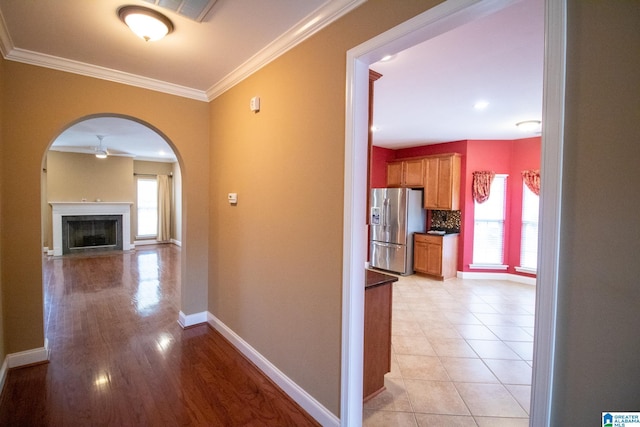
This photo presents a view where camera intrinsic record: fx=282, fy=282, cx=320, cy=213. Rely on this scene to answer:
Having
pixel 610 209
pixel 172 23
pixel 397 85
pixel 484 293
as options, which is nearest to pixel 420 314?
pixel 484 293

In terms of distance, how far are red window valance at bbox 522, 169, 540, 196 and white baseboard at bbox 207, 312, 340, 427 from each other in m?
5.41

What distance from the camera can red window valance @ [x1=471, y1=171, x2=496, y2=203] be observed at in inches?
218

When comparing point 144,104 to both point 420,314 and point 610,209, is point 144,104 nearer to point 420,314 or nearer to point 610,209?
point 610,209

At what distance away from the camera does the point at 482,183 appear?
219 inches

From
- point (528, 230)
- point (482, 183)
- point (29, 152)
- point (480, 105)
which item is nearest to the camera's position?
point (29, 152)

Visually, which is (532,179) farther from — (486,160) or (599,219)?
(599,219)

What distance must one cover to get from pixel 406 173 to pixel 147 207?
8.03m

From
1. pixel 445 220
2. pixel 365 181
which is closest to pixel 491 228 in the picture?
pixel 445 220

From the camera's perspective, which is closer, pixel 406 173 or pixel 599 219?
pixel 599 219

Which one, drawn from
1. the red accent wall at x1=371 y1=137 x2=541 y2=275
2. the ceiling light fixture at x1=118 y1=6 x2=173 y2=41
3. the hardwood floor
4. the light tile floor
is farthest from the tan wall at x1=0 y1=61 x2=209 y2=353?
the red accent wall at x1=371 y1=137 x2=541 y2=275

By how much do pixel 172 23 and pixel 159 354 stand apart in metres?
2.85

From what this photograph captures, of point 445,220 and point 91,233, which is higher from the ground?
point 445,220

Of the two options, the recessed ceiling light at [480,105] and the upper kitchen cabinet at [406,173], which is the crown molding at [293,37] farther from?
the upper kitchen cabinet at [406,173]

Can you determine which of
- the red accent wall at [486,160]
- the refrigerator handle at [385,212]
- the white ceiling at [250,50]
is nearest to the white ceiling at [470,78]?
the white ceiling at [250,50]
